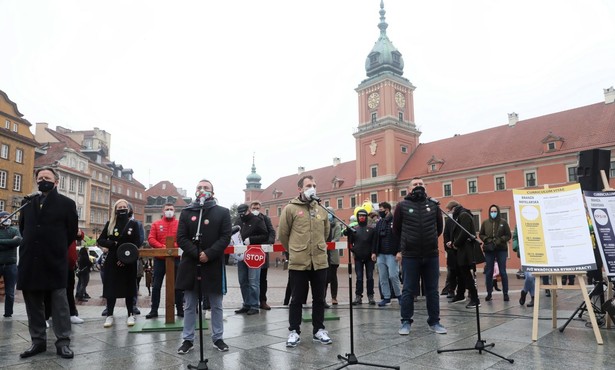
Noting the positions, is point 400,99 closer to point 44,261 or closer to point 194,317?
point 194,317

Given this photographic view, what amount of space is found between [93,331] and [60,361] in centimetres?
177

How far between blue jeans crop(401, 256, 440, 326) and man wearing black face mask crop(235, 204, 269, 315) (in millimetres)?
3000

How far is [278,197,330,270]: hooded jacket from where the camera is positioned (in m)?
5.22

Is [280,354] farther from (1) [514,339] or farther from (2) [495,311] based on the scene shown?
(2) [495,311]

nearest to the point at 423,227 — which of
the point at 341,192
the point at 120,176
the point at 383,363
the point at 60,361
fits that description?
the point at 383,363

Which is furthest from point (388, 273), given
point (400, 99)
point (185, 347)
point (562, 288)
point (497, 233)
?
point (400, 99)

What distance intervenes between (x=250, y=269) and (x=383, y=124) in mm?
45214

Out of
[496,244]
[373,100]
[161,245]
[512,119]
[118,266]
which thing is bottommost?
[118,266]

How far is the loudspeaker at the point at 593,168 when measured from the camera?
6.09m

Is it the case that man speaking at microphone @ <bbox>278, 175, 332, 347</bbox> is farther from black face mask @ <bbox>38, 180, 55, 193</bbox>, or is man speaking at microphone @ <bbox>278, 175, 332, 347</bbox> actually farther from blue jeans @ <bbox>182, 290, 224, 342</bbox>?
black face mask @ <bbox>38, 180, 55, 193</bbox>

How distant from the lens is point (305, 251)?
17.2 ft

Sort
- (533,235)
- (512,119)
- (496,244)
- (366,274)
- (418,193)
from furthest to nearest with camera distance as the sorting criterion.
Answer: (512,119), (366,274), (496,244), (418,193), (533,235)

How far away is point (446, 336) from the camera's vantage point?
546 cm

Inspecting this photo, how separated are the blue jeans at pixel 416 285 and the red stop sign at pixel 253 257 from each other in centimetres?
276
